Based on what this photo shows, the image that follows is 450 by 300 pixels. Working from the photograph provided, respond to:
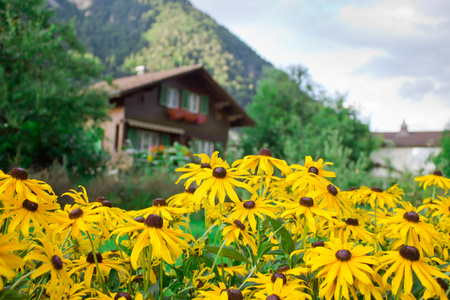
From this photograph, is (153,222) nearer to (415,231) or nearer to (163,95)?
(415,231)

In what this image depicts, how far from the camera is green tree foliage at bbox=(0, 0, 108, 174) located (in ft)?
24.2

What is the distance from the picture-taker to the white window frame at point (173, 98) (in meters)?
19.0

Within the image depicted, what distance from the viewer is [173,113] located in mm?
18406

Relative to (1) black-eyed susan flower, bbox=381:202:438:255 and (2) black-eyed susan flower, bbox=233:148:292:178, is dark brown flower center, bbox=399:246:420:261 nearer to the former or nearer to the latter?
(1) black-eyed susan flower, bbox=381:202:438:255

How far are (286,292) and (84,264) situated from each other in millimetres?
659

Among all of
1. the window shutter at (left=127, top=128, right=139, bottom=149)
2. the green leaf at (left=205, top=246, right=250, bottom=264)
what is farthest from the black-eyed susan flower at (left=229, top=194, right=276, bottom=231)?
the window shutter at (left=127, top=128, right=139, bottom=149)

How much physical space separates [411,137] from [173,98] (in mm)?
29003

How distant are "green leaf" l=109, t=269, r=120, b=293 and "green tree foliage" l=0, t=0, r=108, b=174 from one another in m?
6.60

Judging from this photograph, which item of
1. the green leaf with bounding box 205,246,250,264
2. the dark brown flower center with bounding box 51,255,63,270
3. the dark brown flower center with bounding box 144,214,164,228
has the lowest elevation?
the green leaf with bounding box 205,246,250,264

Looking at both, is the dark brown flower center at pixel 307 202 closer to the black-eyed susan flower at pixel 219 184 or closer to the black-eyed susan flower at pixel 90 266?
the black-eyed susan flower at pixel 219 184

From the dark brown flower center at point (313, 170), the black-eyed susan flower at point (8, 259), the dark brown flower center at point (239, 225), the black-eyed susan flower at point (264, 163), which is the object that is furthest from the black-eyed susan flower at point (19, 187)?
the dark brown flower center at point (313, 170)

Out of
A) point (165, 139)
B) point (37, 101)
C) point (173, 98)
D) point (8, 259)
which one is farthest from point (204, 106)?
point (8, 259)

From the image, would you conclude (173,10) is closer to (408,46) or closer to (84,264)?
(408,46)

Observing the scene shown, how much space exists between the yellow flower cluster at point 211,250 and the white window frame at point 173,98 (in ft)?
58.6
